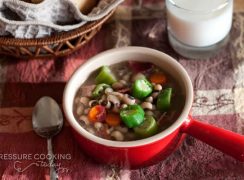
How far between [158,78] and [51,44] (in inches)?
7.7

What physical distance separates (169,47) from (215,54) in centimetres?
9

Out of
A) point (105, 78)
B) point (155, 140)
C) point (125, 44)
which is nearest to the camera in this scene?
point (155, 140)

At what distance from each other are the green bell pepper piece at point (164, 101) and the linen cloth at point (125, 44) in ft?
0.24

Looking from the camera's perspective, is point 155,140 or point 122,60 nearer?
point 155,140

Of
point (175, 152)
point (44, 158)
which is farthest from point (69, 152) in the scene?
point (175, 152)

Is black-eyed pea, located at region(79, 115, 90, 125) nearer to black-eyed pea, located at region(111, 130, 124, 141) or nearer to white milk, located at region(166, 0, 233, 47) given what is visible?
black-eyed pea, located at region(111, 130, 124, 141)

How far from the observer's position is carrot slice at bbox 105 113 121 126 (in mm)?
799

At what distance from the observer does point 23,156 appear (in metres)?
0.84

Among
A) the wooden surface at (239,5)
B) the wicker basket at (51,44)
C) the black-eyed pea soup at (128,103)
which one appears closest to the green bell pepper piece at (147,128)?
the black-eyed pea soup at (128,103)

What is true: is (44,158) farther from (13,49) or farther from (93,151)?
(13,49)

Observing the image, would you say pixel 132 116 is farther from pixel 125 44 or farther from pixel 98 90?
pixel 125 44

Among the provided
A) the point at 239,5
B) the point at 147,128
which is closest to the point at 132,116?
the point at 147,128

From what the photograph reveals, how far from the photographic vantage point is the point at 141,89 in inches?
Answer: 32.3

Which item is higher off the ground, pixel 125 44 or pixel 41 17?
pixel 41 17
